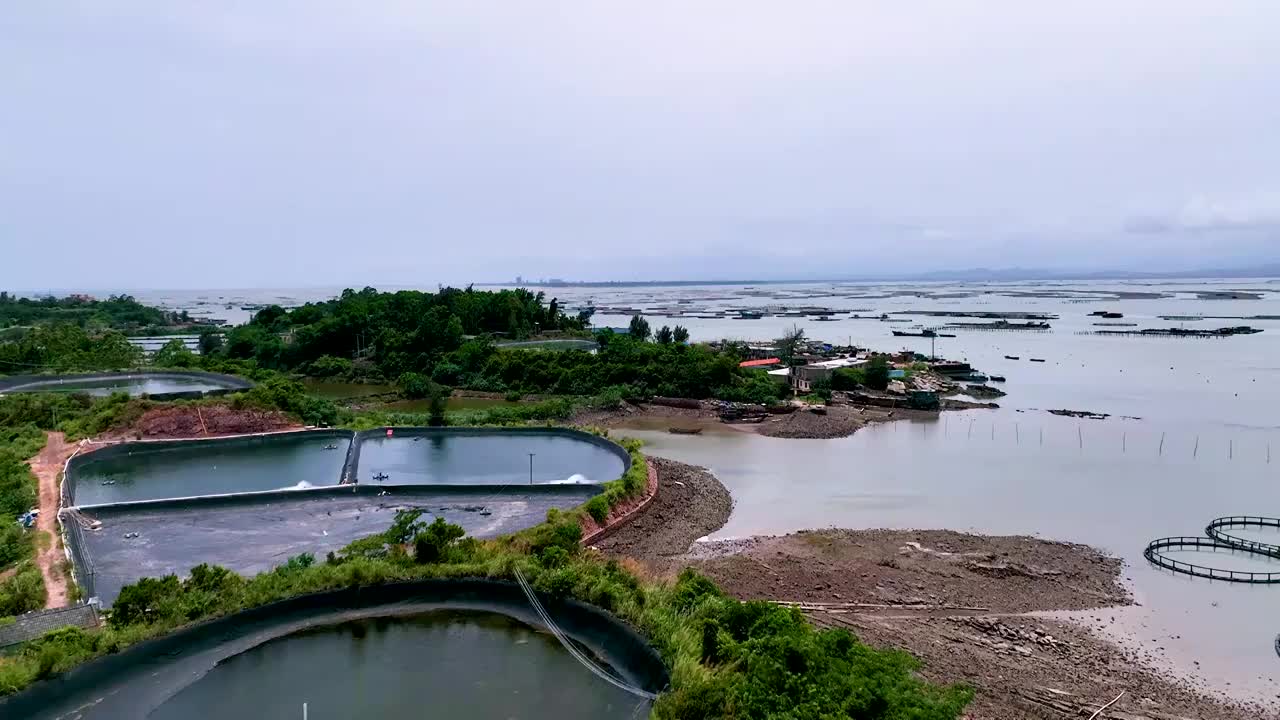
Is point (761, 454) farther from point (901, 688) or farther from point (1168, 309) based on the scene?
point (1168, 309)

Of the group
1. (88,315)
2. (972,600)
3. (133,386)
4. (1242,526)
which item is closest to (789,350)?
(1242,526)

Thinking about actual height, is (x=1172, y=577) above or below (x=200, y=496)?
below

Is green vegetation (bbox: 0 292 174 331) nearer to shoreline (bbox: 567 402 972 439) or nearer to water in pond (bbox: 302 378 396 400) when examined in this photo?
water in pond (bbox: 302 378 396 400)

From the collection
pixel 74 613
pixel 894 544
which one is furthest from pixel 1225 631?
pixel 74 613

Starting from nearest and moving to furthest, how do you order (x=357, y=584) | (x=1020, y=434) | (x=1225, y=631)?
(x=357, y=584), (x=1225, y=631), (x=1020, y=434)

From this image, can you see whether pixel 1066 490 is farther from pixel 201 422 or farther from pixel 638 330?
pixel 638 330

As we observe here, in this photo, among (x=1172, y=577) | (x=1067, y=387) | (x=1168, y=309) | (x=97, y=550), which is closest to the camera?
(x=97, y=550)
